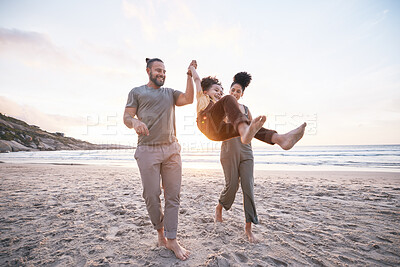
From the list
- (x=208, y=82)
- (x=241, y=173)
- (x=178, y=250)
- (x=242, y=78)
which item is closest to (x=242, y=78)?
(x=242, y=78)

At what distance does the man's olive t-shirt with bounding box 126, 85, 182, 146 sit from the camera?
245cm

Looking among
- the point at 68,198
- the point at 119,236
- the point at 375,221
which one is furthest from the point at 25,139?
the point at 375,221

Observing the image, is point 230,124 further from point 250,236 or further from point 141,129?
point 250,236

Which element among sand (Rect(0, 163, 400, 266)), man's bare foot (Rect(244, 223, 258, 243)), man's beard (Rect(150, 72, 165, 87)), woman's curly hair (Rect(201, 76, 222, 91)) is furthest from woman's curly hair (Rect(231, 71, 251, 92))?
sand (Rect(0, 163, 400, 266))

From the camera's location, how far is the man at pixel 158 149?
235 centimetres

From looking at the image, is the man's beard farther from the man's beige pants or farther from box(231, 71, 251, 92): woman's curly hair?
box(231, 71, 251, 92): woman's curly hair

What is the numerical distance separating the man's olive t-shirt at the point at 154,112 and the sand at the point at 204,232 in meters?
1.49

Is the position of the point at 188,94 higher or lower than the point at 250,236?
higher

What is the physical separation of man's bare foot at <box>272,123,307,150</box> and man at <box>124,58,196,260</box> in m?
1.34

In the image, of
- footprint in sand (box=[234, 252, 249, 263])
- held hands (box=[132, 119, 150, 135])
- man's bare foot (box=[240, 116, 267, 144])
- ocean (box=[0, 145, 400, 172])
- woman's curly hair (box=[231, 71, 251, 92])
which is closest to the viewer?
man's bare foot (box=[240, 116, 267, 144])

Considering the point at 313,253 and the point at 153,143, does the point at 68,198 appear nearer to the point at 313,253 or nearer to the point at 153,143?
the point at 153,143

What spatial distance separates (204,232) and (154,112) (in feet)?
6.82

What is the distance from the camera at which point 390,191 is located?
5371mm

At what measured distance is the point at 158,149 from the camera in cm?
242
